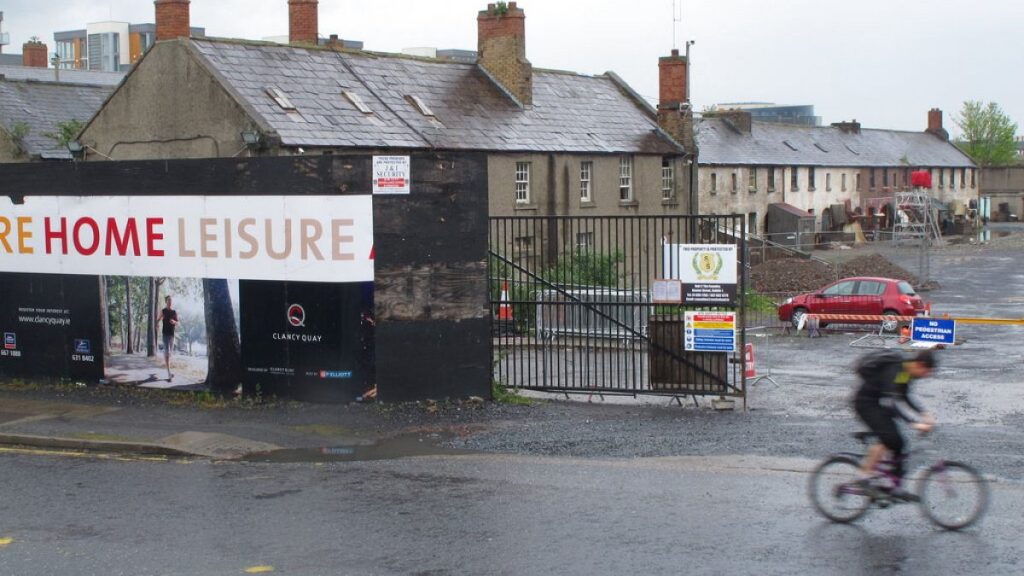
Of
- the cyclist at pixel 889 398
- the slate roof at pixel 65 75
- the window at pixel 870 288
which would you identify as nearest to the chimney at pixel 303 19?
the window at pixel 870 288

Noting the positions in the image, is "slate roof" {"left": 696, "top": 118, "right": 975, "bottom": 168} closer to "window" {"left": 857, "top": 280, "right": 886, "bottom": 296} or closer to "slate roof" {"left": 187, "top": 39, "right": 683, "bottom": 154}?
"slate roof" {"left": 187, "top": 39, "right": 683, "bottom": 154}

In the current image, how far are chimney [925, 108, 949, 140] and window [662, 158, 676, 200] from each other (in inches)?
2324

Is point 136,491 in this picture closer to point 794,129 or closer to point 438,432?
point 438,432

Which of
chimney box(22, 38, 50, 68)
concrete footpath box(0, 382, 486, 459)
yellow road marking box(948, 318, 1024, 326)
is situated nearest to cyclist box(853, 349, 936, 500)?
concrete footpath box(0, 382, 486, 459)

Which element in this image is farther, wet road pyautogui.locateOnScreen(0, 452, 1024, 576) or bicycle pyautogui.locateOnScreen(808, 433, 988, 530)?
bicycle pyautogui.locateOnScreen(808, 433, 988, 530)

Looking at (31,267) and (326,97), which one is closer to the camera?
(31,267)

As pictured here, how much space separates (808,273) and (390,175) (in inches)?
1424

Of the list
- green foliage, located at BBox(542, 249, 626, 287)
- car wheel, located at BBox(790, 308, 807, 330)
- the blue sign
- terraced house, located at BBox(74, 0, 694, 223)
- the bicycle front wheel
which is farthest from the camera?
car wheel, located at BBox(790, 308, 807, 330)

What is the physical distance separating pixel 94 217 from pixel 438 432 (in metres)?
6.96

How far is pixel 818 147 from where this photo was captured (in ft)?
263

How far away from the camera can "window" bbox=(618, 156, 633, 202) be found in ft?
140

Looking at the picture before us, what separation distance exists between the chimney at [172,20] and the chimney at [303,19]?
616 centimetres

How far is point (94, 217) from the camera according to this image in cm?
1814

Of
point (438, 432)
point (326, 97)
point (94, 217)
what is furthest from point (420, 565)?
point (326, 97)
